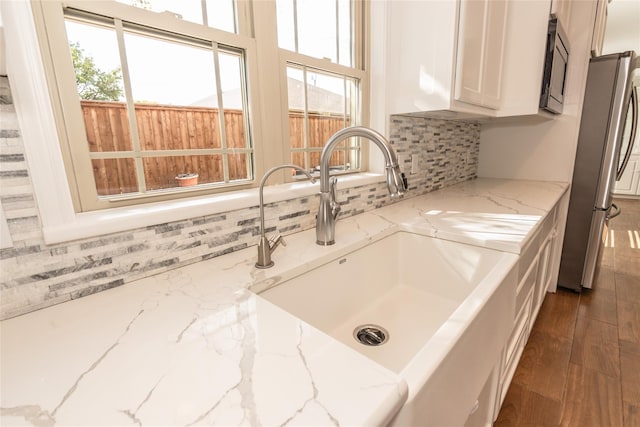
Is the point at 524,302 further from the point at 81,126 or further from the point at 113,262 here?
the point at 81,126

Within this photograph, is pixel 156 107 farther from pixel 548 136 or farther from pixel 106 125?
pixel 548 136

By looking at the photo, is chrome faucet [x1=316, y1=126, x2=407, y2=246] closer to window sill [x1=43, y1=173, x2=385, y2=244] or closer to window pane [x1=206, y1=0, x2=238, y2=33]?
window sill [x1=43, y1=173, x2=385, y2=244]

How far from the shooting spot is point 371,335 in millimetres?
982

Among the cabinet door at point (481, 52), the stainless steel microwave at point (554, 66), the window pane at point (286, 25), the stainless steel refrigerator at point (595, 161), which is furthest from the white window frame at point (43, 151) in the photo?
the stainless steel refrigerator at point (595, 161)

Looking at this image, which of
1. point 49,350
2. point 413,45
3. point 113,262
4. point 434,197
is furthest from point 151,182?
point 434,197

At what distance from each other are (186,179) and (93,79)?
13.9 inches

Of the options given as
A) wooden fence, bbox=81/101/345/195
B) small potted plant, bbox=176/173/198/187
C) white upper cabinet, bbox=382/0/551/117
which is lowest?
small potted plant, bbox=176/173/198/187

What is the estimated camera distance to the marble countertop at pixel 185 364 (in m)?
0.39

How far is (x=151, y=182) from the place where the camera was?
0.95 metres

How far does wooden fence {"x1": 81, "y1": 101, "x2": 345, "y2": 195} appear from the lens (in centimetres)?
84

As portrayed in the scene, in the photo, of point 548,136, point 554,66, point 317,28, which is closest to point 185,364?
point 317,28

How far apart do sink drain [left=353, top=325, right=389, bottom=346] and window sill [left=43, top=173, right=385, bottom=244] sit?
1.67 ft

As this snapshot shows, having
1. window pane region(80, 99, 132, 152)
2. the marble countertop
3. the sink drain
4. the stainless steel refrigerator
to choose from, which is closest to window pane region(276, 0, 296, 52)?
window pane region(80, 99, 132, 152)

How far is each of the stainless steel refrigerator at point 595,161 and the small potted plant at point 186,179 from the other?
2.47 meters
